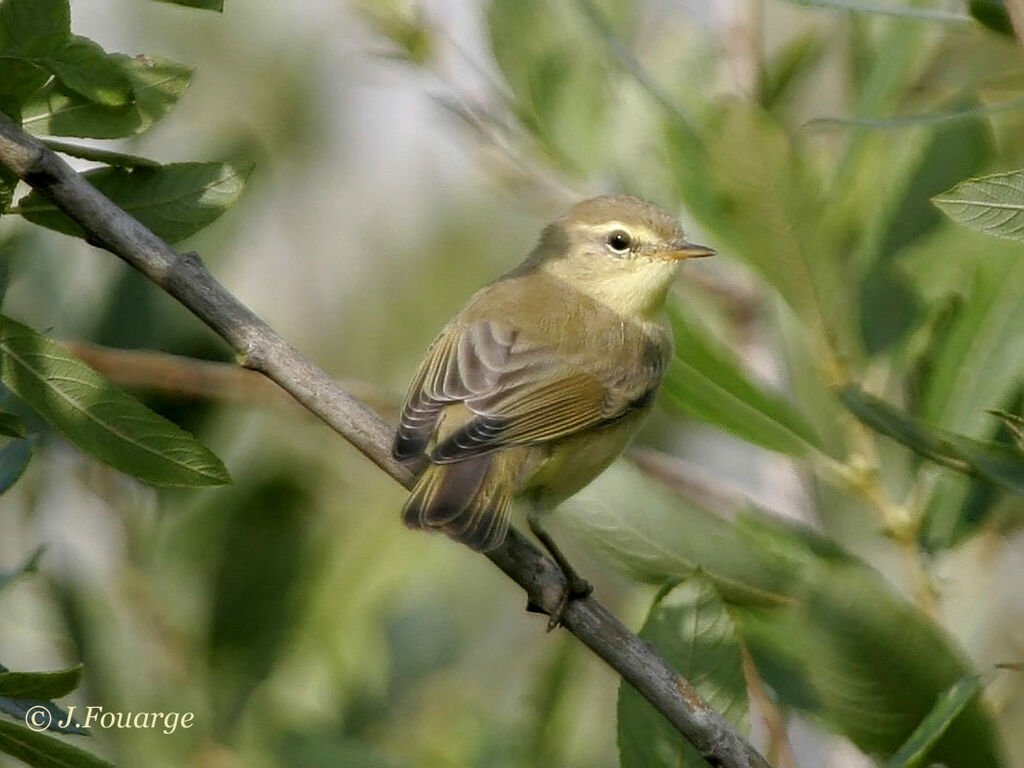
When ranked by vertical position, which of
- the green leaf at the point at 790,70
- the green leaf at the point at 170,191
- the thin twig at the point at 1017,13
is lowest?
the green leaf at the point at 790,70

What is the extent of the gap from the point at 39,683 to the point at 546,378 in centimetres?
189

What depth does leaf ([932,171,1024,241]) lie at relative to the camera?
1730 millimetres

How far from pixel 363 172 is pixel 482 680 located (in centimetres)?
219

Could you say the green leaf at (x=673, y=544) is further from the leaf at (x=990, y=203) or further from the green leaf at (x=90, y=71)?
the green leaf at (x=90, y=71)

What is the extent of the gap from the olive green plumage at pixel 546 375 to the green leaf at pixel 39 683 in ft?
3.25

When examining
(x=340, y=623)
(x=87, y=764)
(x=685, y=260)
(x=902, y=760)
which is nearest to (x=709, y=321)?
(x=685, y=260)

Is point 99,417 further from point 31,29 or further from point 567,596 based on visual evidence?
point 567,596

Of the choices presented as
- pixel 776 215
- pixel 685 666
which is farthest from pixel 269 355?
pixel 776 215

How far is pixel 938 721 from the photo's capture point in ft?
6.22

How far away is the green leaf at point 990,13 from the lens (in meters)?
2.12

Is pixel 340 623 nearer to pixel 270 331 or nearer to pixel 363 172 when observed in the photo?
pixel 270 331

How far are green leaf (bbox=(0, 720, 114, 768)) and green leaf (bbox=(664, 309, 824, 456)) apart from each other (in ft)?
3.97

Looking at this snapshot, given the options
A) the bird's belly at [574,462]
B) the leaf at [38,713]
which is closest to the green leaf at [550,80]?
the bird's belly at [574,462]

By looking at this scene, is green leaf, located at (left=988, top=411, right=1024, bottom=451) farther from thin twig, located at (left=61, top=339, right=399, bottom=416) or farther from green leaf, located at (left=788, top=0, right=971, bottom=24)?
thin twig, located at (left=61, top=339, right=399, bottom=416)
